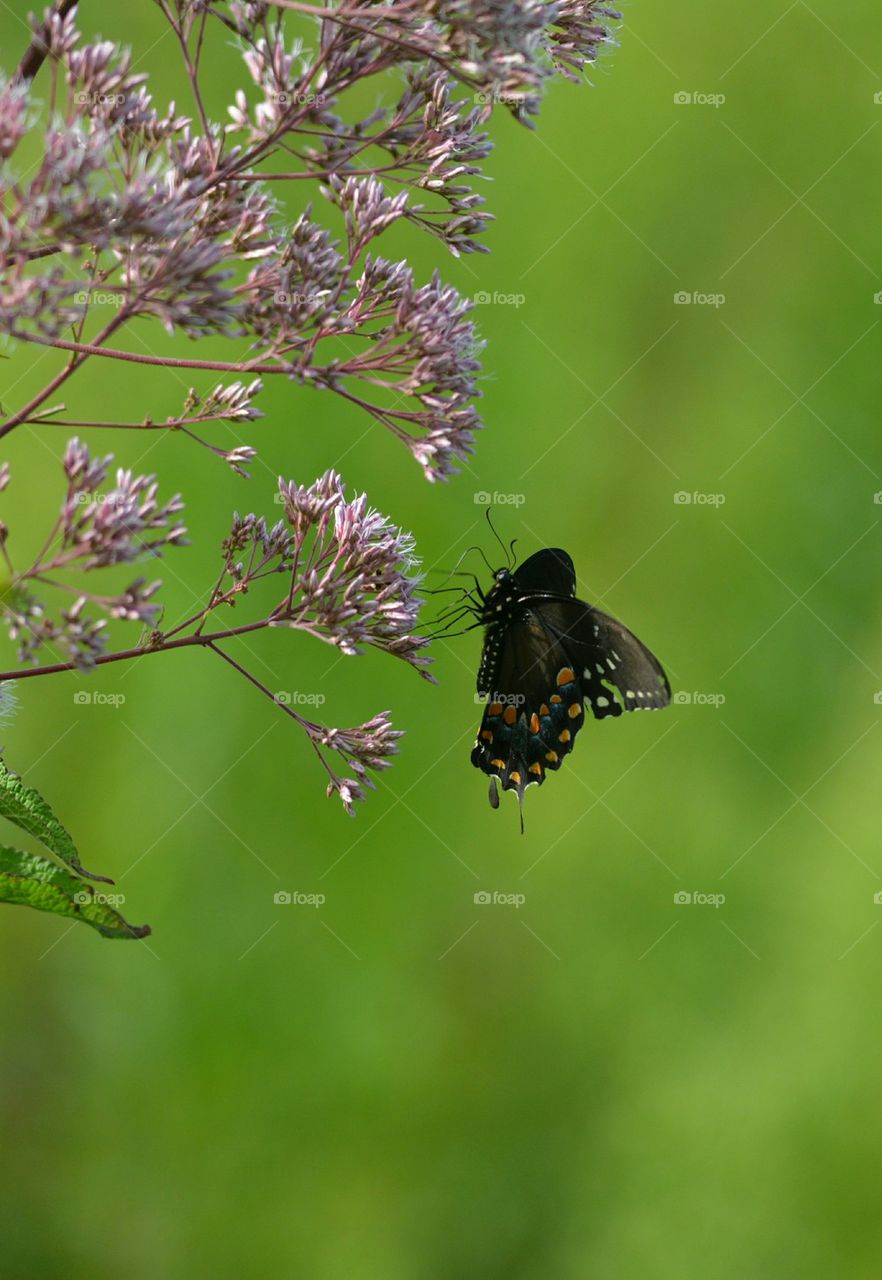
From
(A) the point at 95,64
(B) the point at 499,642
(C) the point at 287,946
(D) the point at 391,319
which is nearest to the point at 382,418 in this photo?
(D) the point at 391,319

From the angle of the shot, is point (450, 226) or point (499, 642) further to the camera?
point (499, 642)

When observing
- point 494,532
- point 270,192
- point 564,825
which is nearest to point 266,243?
point 270,192

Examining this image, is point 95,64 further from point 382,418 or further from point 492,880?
point 492,880

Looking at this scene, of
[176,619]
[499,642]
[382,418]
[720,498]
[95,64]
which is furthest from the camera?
[720,498]

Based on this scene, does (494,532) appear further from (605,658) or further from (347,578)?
(347,578)

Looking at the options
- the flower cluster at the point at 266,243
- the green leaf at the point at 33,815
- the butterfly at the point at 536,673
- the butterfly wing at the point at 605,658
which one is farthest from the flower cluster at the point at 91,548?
the butterfly at the point at 536,673
